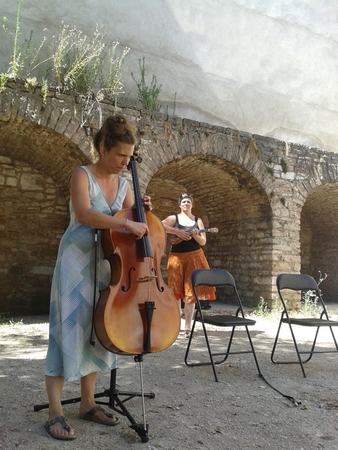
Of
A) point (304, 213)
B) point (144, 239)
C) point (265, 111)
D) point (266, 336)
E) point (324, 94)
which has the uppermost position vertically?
point (324, 94)

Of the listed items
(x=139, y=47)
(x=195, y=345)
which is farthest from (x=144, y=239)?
(x=139, y=47)

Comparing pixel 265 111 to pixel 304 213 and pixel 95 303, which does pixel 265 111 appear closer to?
pixel 304 213

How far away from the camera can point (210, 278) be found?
13.5ft

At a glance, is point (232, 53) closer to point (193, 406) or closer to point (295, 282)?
point (295, 282)

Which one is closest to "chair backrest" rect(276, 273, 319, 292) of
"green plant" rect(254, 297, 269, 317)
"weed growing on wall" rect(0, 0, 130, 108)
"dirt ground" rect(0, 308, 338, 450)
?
"dirt ground" rect(0, 308, 338, 450)

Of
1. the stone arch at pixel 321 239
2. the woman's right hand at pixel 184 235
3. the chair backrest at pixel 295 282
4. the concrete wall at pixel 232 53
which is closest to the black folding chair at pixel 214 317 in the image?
the chair backrest at pixel 295 282

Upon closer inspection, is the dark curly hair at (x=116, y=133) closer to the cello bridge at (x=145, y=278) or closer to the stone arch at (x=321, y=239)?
the cello bridge at (x=145, y=278)

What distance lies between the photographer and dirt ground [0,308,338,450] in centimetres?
219

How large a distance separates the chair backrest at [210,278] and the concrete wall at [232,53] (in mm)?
4814

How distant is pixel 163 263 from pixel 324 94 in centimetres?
566

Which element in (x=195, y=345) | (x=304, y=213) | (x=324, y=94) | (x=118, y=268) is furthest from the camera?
(x=304, y=213)

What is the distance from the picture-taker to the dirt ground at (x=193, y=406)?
2189 mm

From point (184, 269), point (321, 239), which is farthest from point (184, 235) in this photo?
point (321, 239)

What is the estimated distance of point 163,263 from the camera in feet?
30.0
